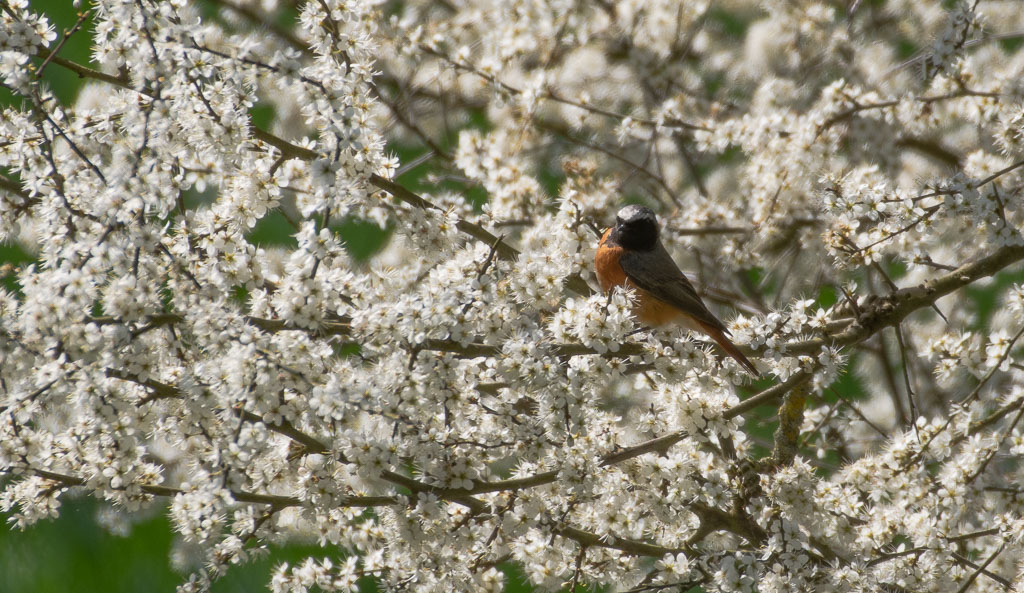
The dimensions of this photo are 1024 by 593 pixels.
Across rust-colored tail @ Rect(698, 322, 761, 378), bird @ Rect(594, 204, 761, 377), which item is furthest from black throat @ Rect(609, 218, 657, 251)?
rust-colored tail @ Rect(698, 322, 761, 378)

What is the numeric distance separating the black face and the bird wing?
0.05 m

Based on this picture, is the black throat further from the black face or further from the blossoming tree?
the blossoming tree

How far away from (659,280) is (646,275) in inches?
2.9

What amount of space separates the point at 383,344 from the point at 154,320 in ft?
2.08

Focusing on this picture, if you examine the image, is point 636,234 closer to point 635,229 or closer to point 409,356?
point 635,229

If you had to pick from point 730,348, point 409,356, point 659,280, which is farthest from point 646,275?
point 409,356

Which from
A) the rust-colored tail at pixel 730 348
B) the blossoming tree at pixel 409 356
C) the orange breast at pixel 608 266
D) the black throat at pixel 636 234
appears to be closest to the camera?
the blossoming tree at pixel 409 356

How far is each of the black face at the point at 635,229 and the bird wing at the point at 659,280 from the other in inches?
1.8

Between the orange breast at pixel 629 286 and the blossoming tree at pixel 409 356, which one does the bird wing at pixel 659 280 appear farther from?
the blossoming tree at pixel 409 356

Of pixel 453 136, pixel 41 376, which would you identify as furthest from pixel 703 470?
pixel 453 136

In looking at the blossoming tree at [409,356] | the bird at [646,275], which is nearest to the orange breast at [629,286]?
the bird at [646,275]

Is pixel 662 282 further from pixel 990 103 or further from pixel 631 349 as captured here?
pixel 990 103

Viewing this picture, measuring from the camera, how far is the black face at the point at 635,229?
13.1ft

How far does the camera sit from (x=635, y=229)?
4.02 metres
